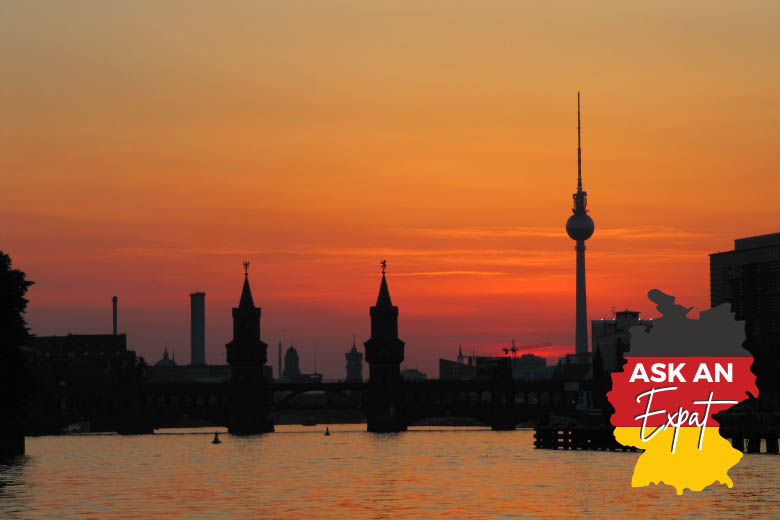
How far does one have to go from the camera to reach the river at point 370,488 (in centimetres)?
6844

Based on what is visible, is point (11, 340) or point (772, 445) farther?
point (772, 445)

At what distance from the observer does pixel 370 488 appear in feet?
291

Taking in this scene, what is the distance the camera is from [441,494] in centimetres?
8200

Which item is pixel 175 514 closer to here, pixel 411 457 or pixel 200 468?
pixel 200 468

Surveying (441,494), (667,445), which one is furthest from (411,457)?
(667,445)

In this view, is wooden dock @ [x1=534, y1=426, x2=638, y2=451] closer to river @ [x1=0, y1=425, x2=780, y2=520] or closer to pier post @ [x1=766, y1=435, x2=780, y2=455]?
river @ [x1=0, y1=425, x2=780, y2=520]

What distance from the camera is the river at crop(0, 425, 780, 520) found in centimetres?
6844

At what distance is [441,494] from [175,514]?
1844cm
